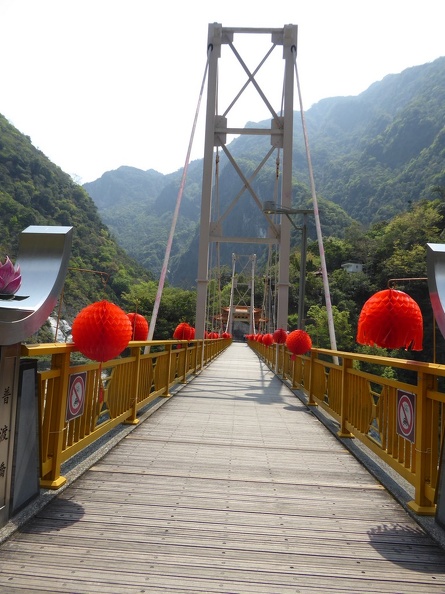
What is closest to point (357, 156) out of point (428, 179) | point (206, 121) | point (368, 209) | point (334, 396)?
point (368, 209)

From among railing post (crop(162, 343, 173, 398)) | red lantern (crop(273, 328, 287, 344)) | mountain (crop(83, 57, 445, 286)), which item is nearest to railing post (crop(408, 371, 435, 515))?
railing post (crop(162, 343, 173, 398))

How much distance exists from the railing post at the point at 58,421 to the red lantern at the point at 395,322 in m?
2.41

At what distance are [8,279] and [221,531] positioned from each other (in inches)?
74.5

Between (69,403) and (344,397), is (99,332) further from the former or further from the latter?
(344,397)

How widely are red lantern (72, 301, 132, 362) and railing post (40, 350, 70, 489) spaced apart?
Result: 0.26m

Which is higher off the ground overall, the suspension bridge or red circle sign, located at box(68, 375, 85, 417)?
red circle sign, located at box(68, 375, 85, 417)

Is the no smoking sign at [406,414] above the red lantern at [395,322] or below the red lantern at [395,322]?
below

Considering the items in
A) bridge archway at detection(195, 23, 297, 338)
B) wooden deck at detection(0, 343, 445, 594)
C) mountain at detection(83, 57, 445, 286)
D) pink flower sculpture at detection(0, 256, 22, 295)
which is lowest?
wooden deck at detection(0, 343, 445, 594)

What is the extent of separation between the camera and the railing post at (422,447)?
9.38ft

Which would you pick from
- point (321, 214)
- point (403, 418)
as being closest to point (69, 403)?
point (403, 418)

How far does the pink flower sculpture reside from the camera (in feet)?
8.21

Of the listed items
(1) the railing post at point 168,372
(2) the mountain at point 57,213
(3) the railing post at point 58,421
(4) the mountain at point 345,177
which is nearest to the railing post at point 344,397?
(3) the railing post at point 58,421

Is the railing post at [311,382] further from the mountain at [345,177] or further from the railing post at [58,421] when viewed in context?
the mountain at [345,177]

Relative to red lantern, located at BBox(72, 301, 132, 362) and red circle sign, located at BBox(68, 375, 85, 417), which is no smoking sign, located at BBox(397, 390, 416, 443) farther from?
red circle sign, located at BBox(68, 375, 85, 417)
